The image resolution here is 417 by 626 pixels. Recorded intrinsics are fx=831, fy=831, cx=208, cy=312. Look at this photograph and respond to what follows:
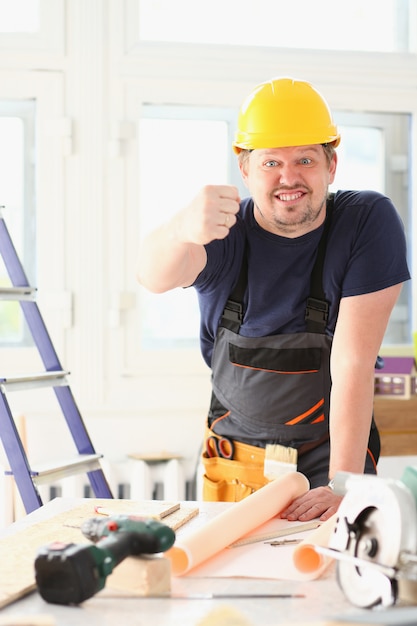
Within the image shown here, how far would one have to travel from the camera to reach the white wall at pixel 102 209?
3.18 meters

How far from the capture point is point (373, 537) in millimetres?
1008

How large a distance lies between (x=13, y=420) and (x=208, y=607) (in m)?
1.42

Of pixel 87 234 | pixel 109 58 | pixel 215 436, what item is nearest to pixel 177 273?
pixel 215 436

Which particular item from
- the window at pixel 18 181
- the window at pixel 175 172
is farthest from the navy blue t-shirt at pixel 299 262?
the window at pixel 18 181

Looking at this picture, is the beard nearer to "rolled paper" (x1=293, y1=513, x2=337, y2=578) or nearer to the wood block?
"rolled paper" (x1=293, y1=513, x2=337, y2=578)

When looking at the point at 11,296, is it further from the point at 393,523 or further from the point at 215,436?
the point at 393,523

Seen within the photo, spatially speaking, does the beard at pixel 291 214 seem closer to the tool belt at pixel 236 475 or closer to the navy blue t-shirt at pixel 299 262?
the navy blue t-shirt at pixel 299 262

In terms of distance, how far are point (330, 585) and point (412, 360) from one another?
6.86 feet

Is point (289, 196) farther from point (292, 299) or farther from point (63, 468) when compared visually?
point (63, 468)

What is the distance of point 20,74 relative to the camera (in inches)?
125

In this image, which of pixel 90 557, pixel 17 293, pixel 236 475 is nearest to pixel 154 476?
pixel 17 293

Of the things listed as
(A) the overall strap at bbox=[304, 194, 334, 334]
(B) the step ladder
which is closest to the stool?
(B) the step ladder

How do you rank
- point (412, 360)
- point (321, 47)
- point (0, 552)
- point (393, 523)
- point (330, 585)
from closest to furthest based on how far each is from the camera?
point (393, 523) → point (330, 585) → point (0, 552) → point (412, 360) → point (321, 47)

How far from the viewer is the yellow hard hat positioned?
1.83 m
